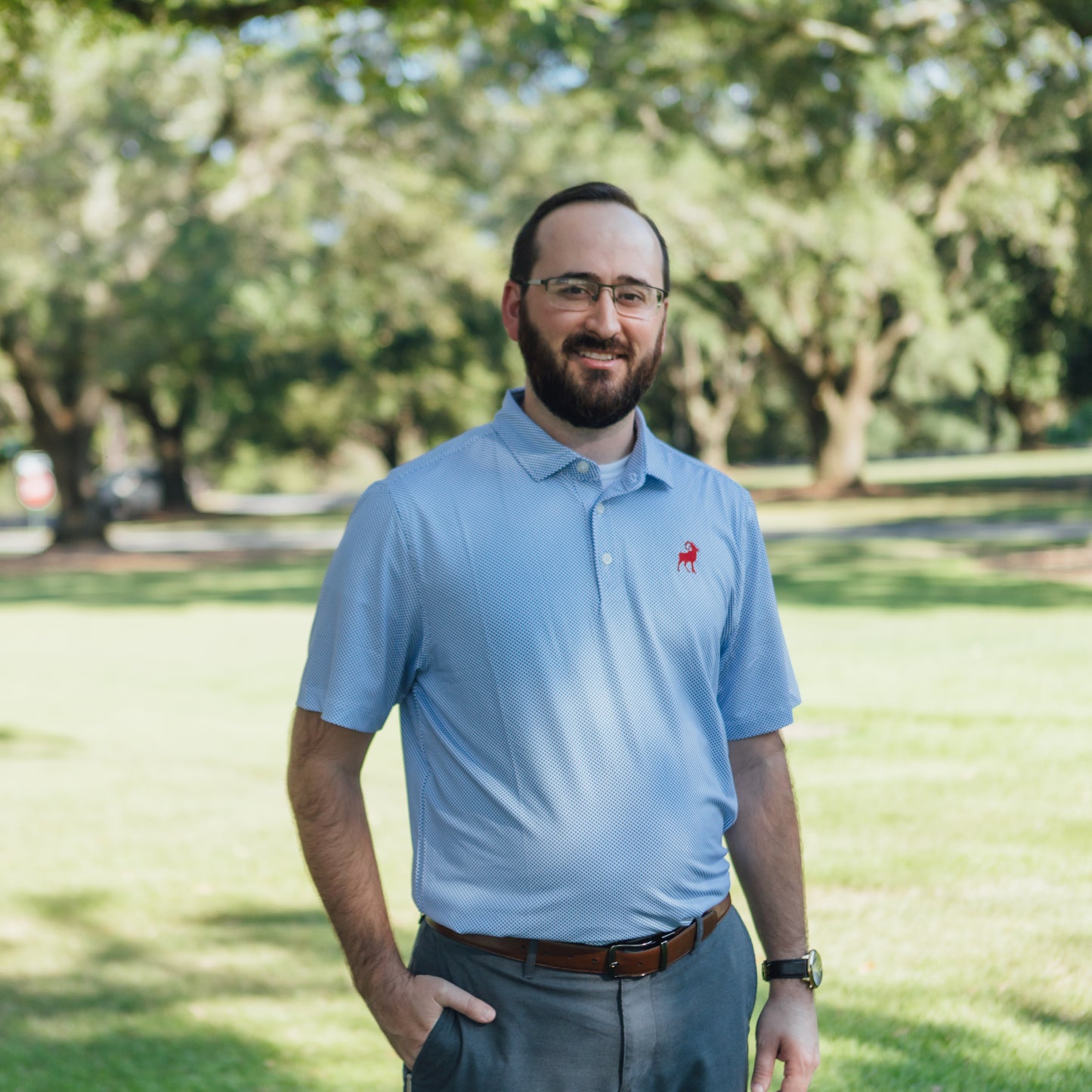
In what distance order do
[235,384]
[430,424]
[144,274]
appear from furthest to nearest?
[430,424], [235,384], [144,274]

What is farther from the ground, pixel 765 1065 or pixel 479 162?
pixel 479 162

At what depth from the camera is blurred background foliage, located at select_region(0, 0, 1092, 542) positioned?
13508mm

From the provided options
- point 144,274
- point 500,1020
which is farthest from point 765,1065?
point 144,274

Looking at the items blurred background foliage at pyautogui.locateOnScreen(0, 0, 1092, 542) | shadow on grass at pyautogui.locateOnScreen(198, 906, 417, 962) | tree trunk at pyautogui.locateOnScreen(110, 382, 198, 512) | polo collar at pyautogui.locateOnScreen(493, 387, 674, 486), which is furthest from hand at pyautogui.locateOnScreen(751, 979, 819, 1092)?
tree trunk at pyautogui.locateOnScreen(110, 382, 198, 512)

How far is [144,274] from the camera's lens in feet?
82.6

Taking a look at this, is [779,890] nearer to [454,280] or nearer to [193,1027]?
[193,1027]

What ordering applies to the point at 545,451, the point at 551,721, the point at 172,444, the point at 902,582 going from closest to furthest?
1. the point at 551,721
2. the point at 545,451
3. the point at 902,582
4. the point at 172,444

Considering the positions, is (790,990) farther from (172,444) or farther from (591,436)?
(172,444)

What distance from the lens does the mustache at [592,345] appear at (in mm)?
2328

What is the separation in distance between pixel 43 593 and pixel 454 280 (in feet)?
43.6

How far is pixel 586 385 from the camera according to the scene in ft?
7.66

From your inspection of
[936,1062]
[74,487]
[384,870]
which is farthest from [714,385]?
[936,1062]

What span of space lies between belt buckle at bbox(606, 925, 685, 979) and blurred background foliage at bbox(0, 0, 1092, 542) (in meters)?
6.88

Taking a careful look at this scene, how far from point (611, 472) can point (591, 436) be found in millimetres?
68
